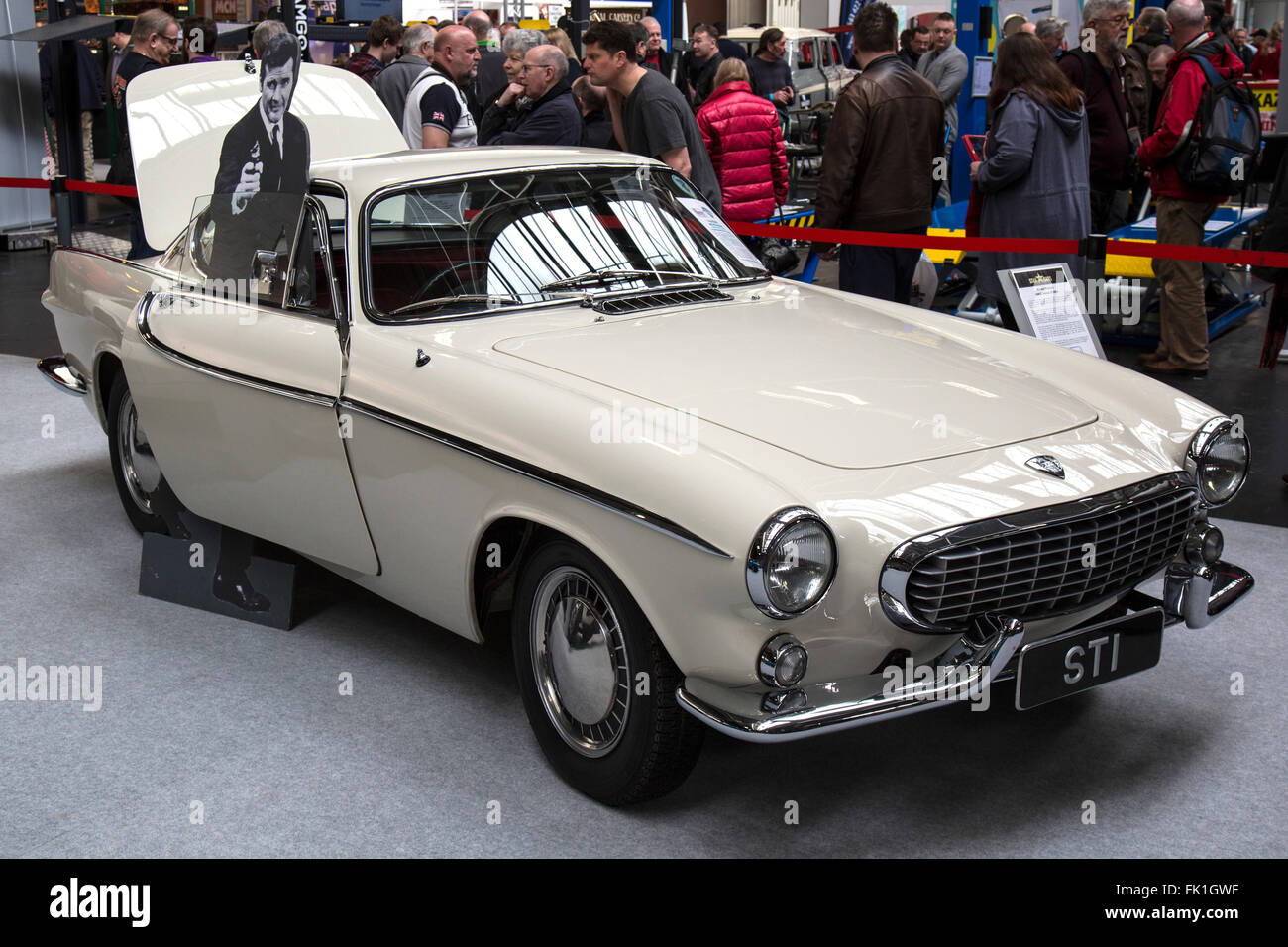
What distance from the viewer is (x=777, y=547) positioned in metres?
2.69

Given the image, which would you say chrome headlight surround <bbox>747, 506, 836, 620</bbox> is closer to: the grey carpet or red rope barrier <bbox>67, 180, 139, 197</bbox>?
the grey carpet

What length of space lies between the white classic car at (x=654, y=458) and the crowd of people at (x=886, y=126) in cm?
193

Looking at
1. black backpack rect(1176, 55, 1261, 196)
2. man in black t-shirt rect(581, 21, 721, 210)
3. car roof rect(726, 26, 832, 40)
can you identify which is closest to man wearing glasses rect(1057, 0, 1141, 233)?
black backpack rect(1176, 55, 1261, 196)

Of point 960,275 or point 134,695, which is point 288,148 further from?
point 960,275

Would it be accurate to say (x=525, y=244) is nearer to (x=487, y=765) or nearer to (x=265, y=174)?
(x=265, y=174)

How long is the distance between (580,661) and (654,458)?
62cm

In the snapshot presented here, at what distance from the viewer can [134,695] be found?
3926mm

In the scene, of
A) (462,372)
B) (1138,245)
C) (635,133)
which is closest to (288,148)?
(462,372)

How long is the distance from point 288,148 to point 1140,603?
2.97 metres

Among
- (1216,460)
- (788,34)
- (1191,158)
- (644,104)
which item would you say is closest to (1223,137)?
(1191,158)

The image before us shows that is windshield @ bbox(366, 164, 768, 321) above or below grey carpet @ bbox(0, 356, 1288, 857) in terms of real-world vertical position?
above

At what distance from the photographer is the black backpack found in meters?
6.94

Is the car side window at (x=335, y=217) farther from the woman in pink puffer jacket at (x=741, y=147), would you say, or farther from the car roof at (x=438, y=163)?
the woman in pink puffer jacket at (x=741, y=147)

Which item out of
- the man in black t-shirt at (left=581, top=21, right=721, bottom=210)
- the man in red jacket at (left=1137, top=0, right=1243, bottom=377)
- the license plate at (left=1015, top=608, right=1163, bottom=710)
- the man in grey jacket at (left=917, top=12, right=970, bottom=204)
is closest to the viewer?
the license plate at (left=1015, top=608, right=1163, bottom=710)
